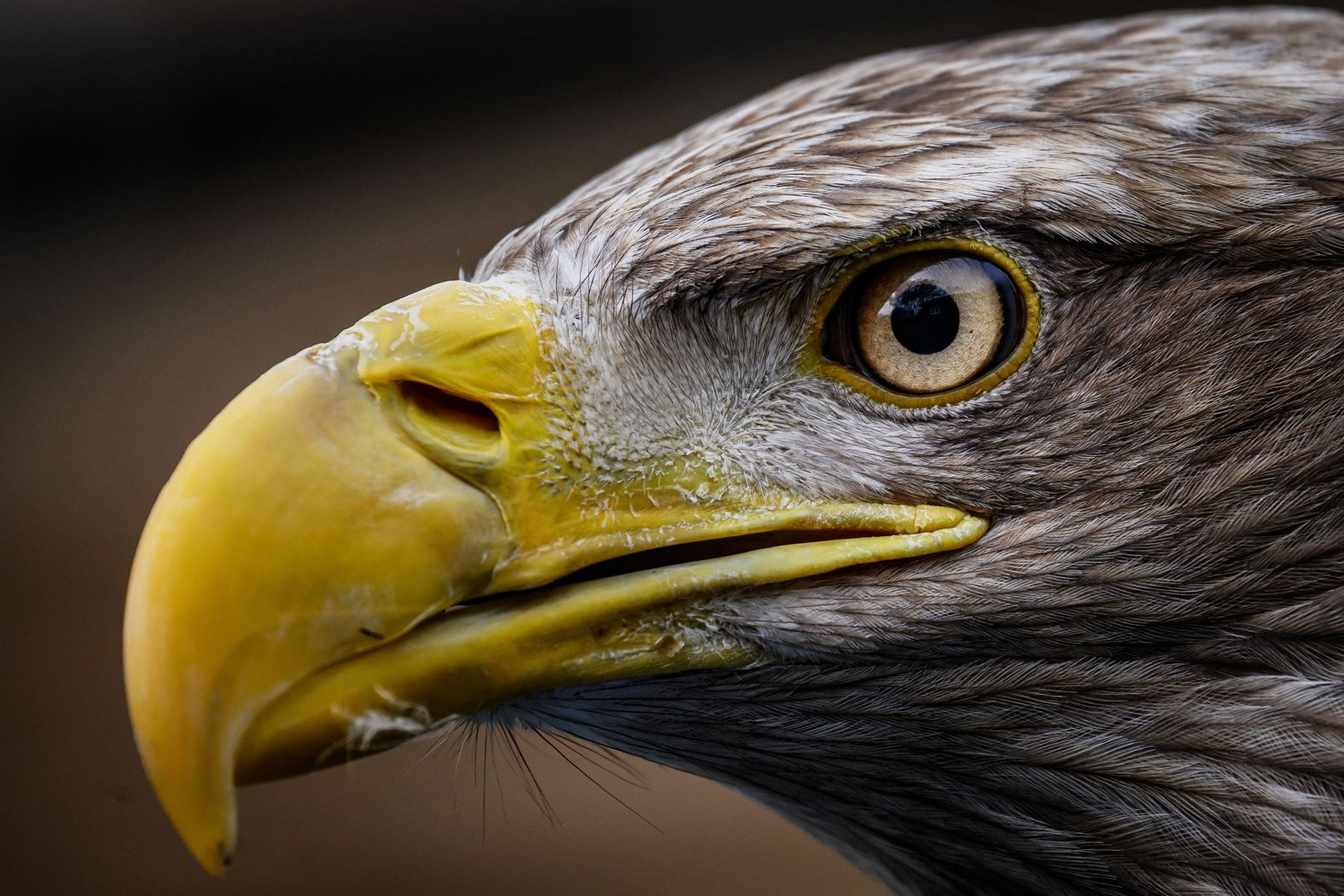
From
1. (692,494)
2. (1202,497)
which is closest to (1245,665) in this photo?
(1202,497)

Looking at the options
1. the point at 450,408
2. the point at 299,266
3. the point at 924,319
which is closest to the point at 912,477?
the point at 924,319

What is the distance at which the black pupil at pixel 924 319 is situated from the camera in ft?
3.60

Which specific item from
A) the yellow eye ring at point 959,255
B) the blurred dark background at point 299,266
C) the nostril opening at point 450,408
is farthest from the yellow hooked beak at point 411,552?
the blurred dark background at point 299,266

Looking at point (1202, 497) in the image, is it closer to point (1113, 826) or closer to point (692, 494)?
point (1113, 826)

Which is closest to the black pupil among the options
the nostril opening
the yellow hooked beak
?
the yellow hooked beak

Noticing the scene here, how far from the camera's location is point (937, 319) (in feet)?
3.63

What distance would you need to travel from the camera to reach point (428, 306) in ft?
3.71

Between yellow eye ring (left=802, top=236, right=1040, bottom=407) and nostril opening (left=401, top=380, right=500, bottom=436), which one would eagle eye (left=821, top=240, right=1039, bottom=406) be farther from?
nostril opening (left=401, top=380, right=500, bottom=436)

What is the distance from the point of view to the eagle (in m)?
1.03

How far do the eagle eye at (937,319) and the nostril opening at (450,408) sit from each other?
13.2 inches

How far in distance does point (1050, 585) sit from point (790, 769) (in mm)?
354

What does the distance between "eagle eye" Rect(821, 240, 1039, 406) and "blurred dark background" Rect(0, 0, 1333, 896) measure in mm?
2302

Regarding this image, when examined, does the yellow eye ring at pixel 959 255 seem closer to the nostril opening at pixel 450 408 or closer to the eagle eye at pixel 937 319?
the eagle eye at pixel 937 319

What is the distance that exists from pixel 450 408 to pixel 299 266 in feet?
8.63
